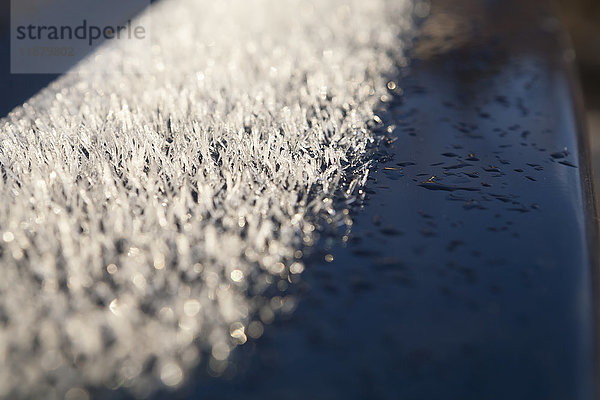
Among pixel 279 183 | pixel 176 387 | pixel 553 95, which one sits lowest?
pixel 176 387

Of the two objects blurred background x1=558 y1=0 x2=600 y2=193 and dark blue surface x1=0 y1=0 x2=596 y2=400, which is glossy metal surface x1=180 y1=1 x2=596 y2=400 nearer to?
dark blue surface x1=0 y1=0 x2=596 y2=400

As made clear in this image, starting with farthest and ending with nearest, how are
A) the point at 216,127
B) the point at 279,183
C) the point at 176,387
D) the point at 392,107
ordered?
the point at 392,107, the point at 216,127, the point at 279,183, the point at 176,387

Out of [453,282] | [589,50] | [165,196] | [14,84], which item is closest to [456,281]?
[453,282]

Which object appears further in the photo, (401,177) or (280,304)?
(401,177)

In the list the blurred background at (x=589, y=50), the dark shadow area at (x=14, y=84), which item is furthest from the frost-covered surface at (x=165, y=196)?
the blurred background at (x=589, y=50)

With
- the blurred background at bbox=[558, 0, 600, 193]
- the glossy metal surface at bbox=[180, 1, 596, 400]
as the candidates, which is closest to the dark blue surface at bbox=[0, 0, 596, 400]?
the glossy metal surface at bbox=[180, 1, 596, 400]

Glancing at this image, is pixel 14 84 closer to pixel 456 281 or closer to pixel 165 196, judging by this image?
pixel 165 196

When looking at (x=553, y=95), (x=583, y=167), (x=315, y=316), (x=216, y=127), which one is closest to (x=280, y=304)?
(x=315, y=316)

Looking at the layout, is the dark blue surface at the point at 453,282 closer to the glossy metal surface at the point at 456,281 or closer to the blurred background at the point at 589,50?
the glossy metal surface at the point at 456,281

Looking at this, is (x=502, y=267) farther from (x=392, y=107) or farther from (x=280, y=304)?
(x=392, y=107)
